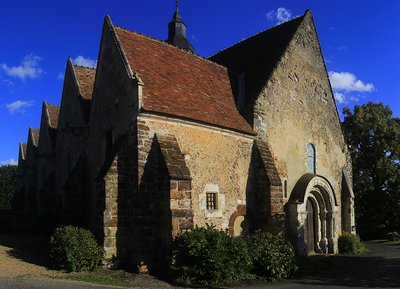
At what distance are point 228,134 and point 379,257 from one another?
34.0ft

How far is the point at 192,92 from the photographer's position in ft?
56.4

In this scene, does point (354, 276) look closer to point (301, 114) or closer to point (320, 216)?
point (320, 216)

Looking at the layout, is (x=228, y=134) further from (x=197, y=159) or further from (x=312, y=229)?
(x=312, y=229)

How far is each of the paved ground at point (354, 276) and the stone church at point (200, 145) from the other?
8.01ft

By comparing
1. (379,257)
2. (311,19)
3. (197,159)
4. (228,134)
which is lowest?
(379,257)

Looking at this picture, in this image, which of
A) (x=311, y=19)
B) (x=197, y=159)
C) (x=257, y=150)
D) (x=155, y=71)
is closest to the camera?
(x=197, y=159)

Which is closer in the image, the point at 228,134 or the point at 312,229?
the point at 228,134

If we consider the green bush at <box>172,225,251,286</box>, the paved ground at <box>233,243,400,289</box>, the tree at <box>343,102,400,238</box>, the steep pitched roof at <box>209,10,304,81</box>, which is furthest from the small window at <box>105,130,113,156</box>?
the tree at <box>343,102,400,238</box>

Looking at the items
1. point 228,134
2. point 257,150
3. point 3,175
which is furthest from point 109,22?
point 3,175

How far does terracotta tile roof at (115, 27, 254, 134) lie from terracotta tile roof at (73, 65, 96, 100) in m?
5.42

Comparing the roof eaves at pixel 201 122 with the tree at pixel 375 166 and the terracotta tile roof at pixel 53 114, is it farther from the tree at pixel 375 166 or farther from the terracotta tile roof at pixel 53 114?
the tree at pixel 375 166

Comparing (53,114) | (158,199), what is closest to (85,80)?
(53,114)

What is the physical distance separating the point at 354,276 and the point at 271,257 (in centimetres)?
313

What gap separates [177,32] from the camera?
3178 centimetres
